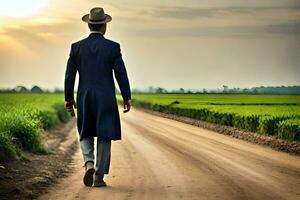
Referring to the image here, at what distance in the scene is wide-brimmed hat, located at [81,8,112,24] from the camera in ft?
27.6

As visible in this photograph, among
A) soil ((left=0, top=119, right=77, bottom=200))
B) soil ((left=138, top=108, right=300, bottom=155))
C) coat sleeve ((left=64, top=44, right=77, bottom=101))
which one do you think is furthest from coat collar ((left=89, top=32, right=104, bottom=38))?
soil ((left=138, top=108, right=300, bottom=155))

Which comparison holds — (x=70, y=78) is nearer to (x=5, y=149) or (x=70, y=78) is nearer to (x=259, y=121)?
(x=5, y=149)

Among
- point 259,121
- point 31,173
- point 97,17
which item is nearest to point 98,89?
point 97,17

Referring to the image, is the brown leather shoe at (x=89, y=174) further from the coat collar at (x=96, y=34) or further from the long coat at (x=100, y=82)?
the coat collar at (x=96, y=34)

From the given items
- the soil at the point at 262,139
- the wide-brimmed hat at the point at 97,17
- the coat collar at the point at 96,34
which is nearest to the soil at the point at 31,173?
the coat collar at the point at 96,34

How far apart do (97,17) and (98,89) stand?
978 millimetres

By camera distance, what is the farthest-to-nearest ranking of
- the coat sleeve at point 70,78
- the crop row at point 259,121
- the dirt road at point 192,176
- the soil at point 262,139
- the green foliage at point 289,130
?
1. the crop row at point 259,121
2. the green foliage at point 289,130
3. the soil at point 262,139
4. the coat sleeve at point 70,78
5. the dirt road at point 192,176

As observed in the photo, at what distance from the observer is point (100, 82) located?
8.52 metres

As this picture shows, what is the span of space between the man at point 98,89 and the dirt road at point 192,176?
455 mm

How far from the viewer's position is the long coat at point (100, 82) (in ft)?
27.9

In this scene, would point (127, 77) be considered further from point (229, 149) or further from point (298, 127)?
point (298, 127)

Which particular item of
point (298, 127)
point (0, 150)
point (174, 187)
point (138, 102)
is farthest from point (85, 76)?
point (138, 102)

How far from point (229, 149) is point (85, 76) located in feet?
25.8

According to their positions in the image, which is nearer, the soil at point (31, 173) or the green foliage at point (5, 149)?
the soil at point (31, 173)
